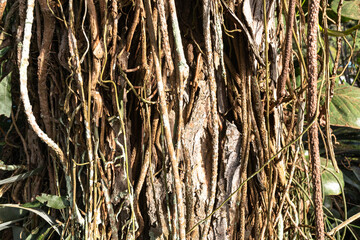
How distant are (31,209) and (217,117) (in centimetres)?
47

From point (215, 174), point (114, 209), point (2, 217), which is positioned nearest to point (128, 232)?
point (114, 209)

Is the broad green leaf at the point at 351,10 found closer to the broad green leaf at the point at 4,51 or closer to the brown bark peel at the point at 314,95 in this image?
the brown bark peel at the point at 314,95

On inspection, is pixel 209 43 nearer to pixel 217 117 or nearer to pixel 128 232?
pixel 217 117

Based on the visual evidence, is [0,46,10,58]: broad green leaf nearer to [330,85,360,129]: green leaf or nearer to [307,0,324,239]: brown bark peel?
[307,0,324,239]: brown bark peel

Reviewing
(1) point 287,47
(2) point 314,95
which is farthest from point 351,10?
(2) point 314,95

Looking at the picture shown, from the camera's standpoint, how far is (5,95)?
0.77 m

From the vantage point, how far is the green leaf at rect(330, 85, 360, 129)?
39.8 inches

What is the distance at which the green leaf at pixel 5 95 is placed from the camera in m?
0.76

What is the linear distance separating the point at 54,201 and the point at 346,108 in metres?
0.94

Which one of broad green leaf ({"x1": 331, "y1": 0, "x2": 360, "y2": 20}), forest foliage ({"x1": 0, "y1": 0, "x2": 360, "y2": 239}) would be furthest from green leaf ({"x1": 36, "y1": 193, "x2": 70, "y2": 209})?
broad green leaf ({"x1": 331, "y1": 0, "x2": 360, "y2": 20})

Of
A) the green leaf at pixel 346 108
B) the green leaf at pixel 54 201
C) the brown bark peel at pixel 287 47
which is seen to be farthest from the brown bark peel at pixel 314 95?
the green leaf at pixel 346 108

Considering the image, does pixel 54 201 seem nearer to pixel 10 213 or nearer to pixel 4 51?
pixel 10 213

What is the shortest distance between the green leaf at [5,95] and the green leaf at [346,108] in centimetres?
96

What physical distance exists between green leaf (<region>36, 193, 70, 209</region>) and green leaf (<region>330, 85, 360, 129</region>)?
84 cm
